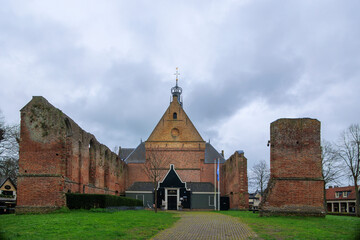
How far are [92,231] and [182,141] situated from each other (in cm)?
3972

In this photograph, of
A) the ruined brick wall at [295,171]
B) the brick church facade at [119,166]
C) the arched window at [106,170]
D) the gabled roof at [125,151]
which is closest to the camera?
the brick church facade at [119,166]

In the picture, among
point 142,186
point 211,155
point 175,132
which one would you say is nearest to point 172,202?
point 142,186

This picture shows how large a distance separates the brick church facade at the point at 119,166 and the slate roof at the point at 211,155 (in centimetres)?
15

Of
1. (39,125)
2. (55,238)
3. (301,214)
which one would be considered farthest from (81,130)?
(55,238)

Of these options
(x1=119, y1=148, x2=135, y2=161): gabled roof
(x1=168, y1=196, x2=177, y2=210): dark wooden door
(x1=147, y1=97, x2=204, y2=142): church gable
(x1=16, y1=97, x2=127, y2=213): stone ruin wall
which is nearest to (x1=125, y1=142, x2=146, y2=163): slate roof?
(x1=147, y1=97, x2=204, y2=142): church gable

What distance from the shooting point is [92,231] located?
37.1 feet

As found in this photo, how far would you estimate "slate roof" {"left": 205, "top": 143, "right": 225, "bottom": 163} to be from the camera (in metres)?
51.2

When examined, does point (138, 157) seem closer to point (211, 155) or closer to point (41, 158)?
point (211, 155)

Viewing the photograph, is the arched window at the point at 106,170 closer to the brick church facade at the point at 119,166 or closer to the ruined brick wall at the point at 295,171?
the brick church facade at the point at 119,166

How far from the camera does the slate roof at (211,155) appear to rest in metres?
51.2

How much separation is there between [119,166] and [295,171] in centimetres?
2721

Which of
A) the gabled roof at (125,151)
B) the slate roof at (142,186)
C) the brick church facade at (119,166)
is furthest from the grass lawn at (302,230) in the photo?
the gabled roof at (125,151)

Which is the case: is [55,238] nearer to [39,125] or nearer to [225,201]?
[39,125]

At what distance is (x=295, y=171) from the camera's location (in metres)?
22.4
